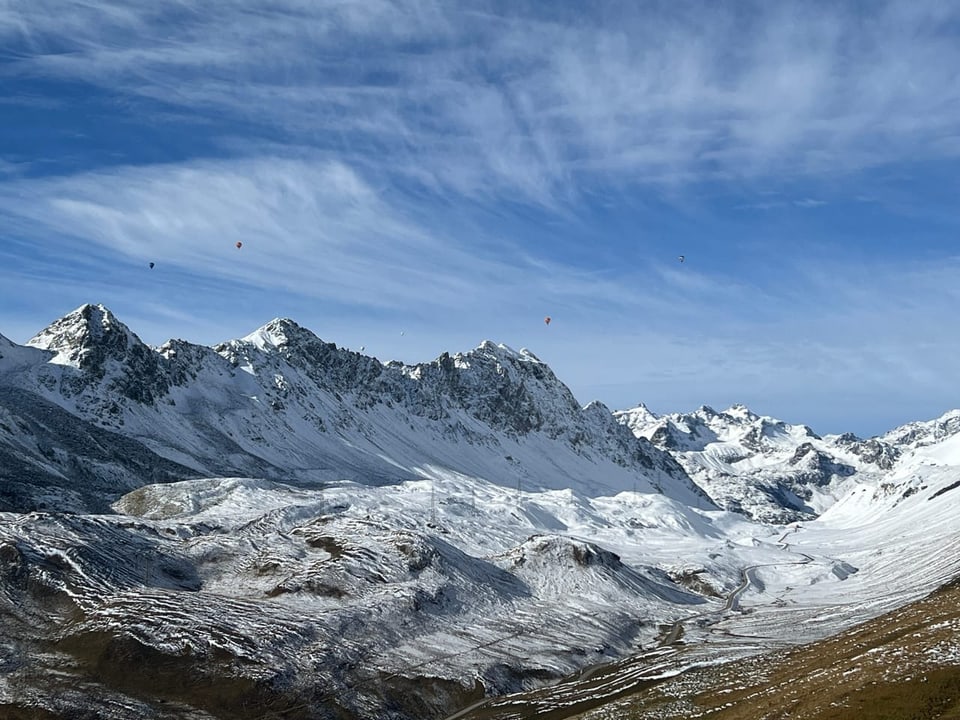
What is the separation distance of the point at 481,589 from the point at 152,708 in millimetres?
68089

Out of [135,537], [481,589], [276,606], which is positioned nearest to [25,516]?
[135,537]

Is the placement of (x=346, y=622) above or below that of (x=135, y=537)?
below

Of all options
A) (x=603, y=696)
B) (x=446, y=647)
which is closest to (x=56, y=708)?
(x=446, y=647)

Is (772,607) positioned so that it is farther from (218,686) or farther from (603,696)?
(218,686)

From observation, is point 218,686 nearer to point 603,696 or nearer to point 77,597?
point 77,597

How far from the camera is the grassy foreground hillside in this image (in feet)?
247

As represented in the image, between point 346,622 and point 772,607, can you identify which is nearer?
point 346,622

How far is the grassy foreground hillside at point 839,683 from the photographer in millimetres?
75375

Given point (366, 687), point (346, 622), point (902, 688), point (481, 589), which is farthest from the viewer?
point (481, 589)

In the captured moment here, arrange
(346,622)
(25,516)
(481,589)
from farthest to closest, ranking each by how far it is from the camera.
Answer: (481,589), (25,516), (346,622)

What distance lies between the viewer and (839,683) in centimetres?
8362

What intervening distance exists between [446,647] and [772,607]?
92015mm

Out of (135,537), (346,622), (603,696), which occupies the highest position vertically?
(135,537)

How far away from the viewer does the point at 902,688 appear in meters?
77.3
